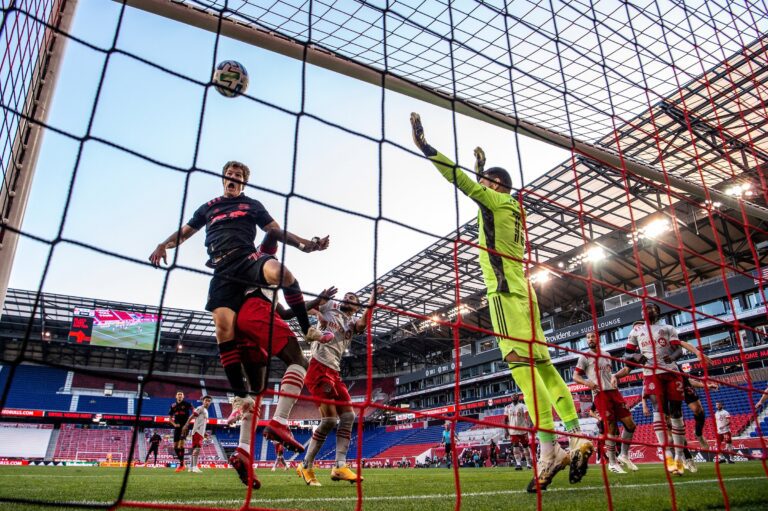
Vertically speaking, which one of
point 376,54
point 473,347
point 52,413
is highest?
point 473,347

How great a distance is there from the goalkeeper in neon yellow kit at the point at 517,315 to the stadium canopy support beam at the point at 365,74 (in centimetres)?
48

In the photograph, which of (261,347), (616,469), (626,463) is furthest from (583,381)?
(261,347)

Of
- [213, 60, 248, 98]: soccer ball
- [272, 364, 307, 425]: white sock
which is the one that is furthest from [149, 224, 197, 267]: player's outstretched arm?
[272, 364, 307, 425]: white sock

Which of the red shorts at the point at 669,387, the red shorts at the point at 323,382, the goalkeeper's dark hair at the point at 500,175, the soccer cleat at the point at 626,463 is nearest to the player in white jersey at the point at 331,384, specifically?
the red shorts at the point at 323,382

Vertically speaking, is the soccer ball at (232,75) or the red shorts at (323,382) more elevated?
the soccer ball at (232,75)

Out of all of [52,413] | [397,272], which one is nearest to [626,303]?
[397,272]

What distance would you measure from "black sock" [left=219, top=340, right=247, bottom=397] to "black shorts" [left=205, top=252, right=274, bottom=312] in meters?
0.25

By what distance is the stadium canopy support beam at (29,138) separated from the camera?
9.59 feet

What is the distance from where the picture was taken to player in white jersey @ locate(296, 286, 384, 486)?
5270 mm

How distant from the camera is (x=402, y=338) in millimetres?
37656

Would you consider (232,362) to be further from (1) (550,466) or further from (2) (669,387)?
(2) (669,387)

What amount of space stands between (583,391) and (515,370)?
2372 centimetres

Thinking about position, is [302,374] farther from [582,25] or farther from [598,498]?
[582,25]

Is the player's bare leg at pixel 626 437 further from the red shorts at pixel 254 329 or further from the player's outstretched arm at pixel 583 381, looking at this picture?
the red shorts at pixel 254 329
